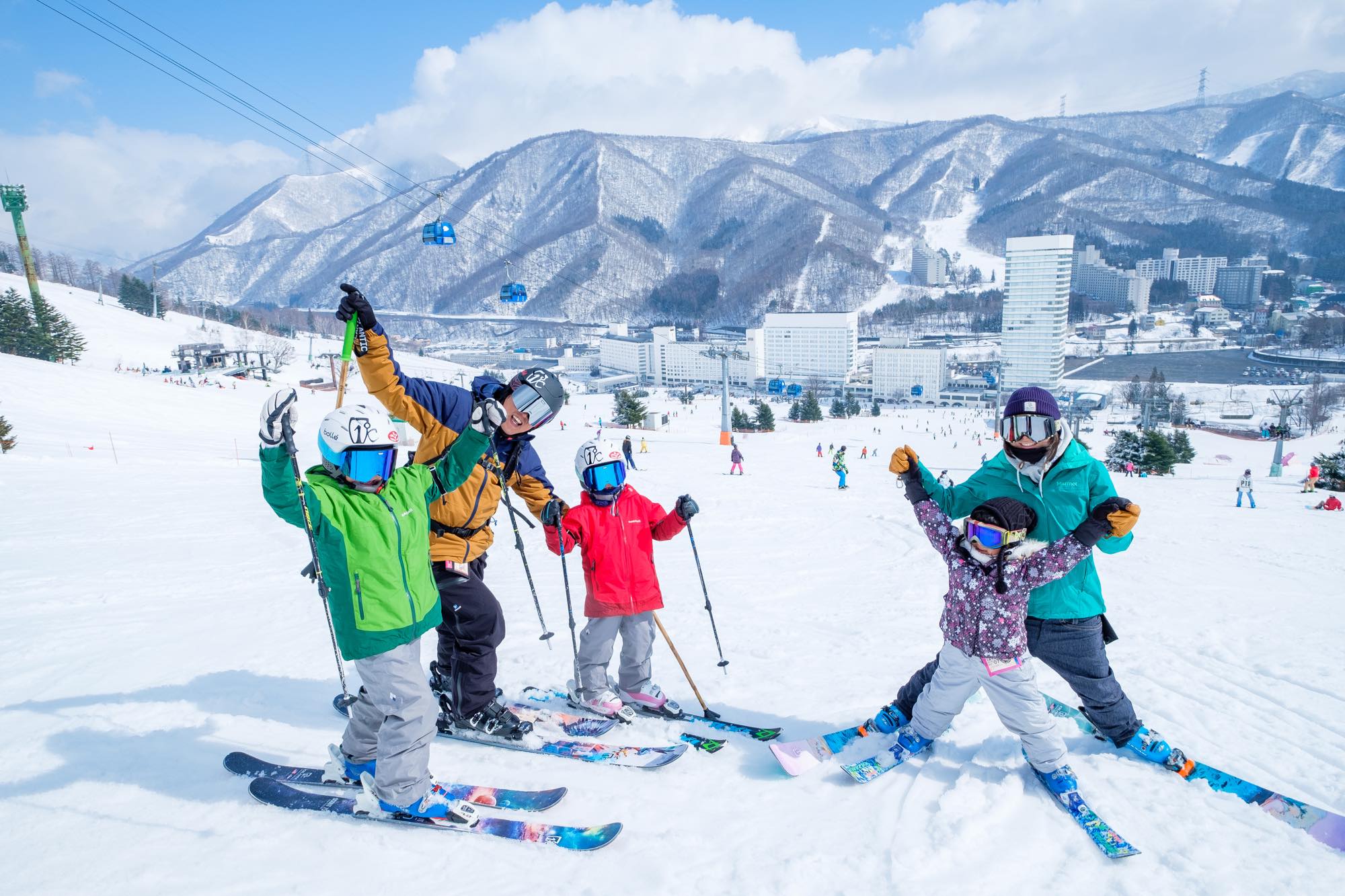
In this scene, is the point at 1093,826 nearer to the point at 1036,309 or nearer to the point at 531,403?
the point at 531,403

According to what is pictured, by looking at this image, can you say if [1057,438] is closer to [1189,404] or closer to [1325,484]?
[1325,484]

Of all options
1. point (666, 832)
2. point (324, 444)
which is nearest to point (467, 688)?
point (666, 832)

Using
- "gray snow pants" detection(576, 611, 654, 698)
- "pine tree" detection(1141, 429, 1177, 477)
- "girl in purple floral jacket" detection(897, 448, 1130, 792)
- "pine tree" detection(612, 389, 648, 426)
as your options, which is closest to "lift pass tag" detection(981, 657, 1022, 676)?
"girl in purple floral jacket" detection(897, 448, 1130, 792)

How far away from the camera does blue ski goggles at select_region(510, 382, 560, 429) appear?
368cm

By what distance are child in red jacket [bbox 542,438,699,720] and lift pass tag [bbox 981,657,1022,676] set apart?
1.71 m

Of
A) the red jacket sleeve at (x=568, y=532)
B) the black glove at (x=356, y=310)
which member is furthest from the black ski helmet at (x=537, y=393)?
the black glove at (x=356, y=310)

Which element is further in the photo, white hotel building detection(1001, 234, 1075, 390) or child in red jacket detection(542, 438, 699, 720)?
white hotel building detection(1001, 234, 1075, 390)

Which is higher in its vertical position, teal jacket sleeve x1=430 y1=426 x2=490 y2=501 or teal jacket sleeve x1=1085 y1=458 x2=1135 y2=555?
teal jacket sleeve x1=430 y1=426 x2=490 y2=501

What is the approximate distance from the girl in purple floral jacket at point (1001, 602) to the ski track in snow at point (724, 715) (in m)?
0.33

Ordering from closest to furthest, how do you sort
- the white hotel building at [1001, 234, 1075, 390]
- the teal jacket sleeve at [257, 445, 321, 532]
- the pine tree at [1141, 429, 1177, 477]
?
the teal jacket sleeve at [257, 445, 321, 532]
the pine tree at [1141, 429, 1177, 477]
the white hotel building at [1001, 234, 1075, 390]

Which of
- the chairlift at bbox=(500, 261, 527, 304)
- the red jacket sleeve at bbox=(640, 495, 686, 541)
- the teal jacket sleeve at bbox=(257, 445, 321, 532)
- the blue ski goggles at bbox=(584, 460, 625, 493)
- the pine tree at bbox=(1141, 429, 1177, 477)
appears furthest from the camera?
the chairlift at bbox=(500, 261, 527, 304)

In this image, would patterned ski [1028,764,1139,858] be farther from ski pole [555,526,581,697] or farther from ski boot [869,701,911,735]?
ski pole [555,526,581,697]

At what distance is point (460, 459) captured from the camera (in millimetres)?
3293

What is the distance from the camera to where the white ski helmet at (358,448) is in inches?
116
